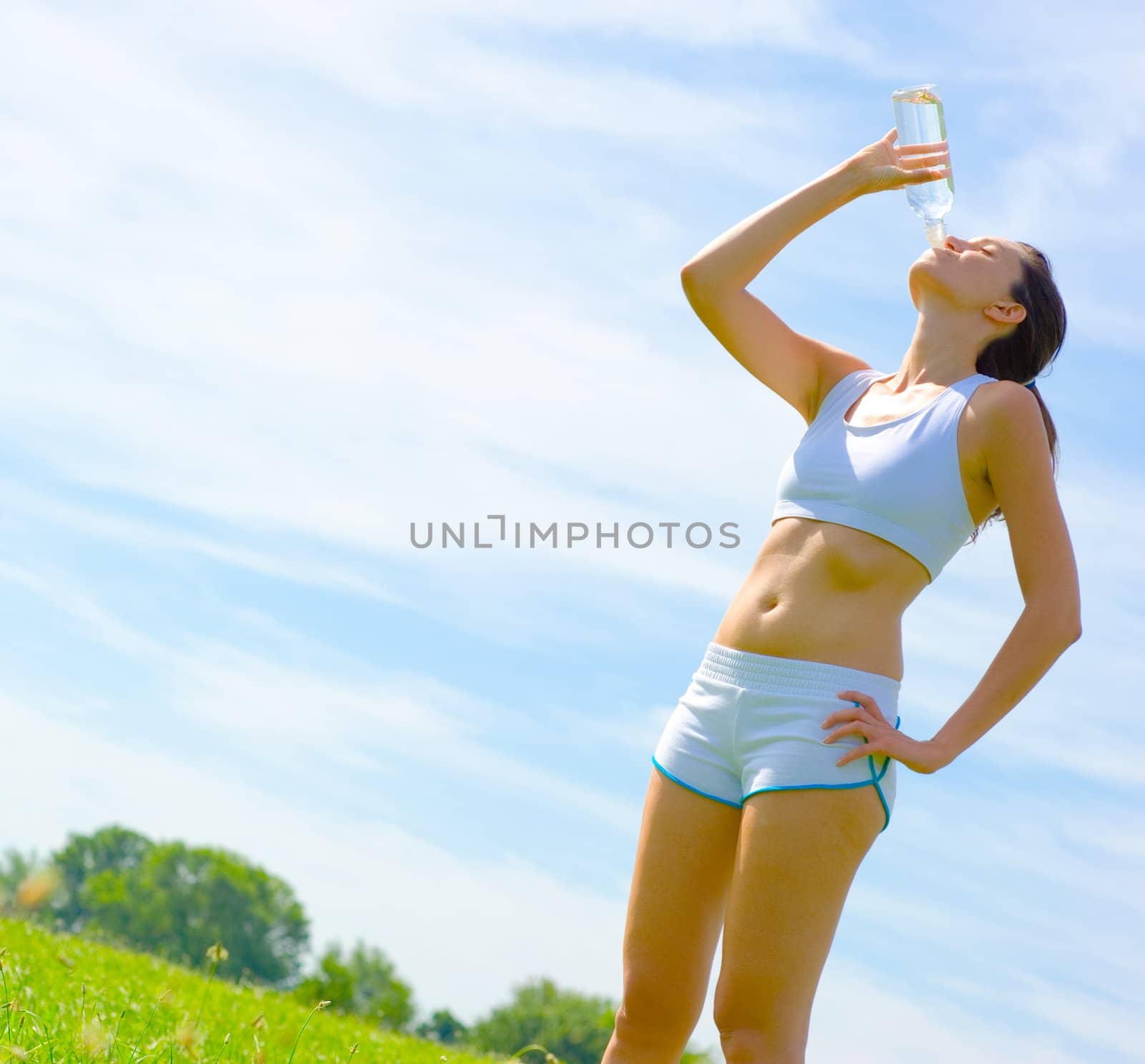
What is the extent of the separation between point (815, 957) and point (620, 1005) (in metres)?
Result: 0.69

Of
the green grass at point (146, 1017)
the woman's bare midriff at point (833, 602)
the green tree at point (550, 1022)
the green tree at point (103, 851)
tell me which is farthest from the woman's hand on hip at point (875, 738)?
the green tree at point (103, 851)

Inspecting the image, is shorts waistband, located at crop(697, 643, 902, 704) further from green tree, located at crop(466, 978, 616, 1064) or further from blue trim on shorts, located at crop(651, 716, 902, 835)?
green tree, located at crop(466, 978, 616, 1064)

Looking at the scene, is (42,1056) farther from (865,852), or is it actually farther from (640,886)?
(865,852)

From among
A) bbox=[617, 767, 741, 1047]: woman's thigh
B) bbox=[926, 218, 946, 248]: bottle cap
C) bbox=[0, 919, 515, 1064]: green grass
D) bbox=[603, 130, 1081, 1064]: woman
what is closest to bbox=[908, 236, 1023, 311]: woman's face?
bbox=[603, 130, 1081, 1064]: woman

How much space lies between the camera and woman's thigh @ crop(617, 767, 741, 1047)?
11.9ft

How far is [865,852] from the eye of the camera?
11.5 ft

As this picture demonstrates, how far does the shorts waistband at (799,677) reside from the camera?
351 cm

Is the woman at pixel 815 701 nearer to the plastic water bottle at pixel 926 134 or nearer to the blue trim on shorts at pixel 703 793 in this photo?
the blue trim on shorts at pixel 703 793

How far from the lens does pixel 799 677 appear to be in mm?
3520

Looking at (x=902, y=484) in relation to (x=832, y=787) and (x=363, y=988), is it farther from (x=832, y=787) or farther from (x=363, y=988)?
(x=363, y=988)

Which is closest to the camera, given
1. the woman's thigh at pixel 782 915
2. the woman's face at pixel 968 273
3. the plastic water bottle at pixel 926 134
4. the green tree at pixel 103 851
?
the woman's thigh at pixel 782 915

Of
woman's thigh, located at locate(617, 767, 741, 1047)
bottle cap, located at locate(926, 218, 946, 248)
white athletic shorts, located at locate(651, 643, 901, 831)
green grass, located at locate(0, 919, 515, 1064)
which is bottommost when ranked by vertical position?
green grass, located at locate(0, 919, 515, 1064)

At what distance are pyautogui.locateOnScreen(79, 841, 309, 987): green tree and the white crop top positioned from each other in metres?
45.9

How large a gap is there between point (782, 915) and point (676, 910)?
1.28 feet
